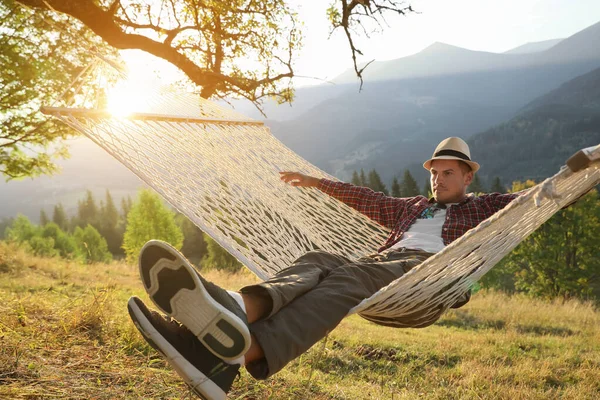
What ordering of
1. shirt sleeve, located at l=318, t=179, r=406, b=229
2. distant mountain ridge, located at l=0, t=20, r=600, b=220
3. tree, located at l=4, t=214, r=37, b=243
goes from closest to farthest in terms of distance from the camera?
1. shirt sleeve, located at l=318, t=179, r=406, b=229
2. tree, located at l=4, t=214, r=37, b=243
3. distant mountain ridge, located at l=0, t=20, r=600, b=220

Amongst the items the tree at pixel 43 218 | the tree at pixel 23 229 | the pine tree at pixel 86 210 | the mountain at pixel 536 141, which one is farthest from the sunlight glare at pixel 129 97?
the mountain at pixel 536 141

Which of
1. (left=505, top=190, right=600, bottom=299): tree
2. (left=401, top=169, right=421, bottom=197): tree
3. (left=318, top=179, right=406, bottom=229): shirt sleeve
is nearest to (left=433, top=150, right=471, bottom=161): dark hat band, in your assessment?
(left=318, top=179, right=406, bottom=229): shirt sleeve

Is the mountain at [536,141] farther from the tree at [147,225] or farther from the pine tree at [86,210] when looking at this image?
the tree at [147,225]

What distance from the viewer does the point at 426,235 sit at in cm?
191

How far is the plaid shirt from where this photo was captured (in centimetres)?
192

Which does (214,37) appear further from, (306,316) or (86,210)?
(86,210)

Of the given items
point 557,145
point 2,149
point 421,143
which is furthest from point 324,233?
point 421,143

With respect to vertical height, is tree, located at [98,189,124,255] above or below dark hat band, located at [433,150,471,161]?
below

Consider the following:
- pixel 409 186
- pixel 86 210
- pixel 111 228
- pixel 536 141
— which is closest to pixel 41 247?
pixel 111 228

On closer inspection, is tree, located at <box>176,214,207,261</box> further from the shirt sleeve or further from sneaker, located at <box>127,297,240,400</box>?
sneaker, located at <box>127,297,240,400</box>

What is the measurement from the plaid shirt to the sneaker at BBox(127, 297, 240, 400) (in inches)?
45.8

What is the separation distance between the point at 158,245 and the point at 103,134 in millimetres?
1178

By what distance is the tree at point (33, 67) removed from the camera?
17.4 ft

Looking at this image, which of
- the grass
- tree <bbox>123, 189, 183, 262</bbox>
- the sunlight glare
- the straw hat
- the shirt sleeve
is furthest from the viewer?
tree <bbox>123, 189, 183, 262</bbox>
